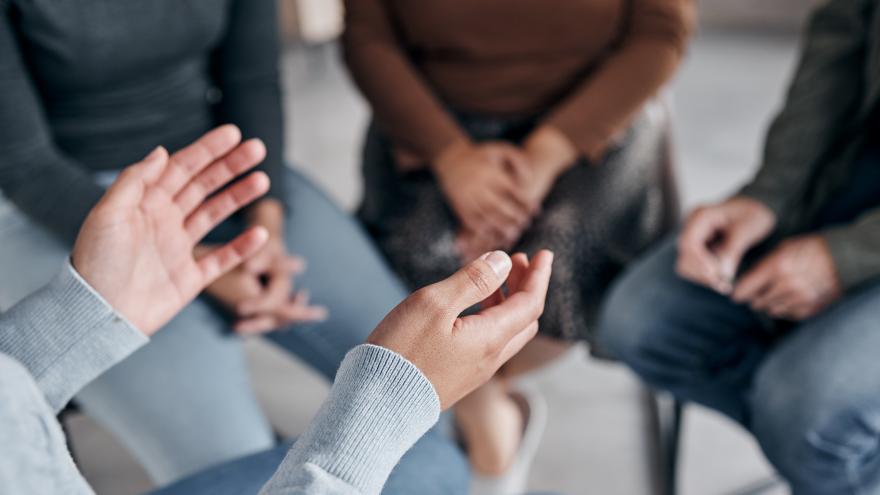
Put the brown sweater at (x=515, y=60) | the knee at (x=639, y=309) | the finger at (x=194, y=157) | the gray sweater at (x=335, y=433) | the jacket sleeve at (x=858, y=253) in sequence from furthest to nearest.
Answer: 1. the brown sweater at (x=515, y=60)
2. the knee at (x=639, y=309)
3. the jacket sleeve at (x=858, y=253)
4. the finger at (x=194, y=157)
5. the gray sweater at (x=335, y=433)

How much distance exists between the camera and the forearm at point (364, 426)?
1.49 feet

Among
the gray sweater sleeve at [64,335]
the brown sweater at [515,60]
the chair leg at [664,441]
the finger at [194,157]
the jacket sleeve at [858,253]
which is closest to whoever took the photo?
the gray sweater sleeve at [64,335]

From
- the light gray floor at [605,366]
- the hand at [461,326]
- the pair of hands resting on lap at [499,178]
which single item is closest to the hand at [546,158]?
the pair of hands resting on lap at [499,178]

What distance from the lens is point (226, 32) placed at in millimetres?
979

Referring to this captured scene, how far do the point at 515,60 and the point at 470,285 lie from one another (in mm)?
600

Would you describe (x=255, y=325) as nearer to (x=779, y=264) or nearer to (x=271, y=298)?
(x=271, y=298)

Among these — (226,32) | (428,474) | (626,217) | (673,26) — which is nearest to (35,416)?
(428,474)

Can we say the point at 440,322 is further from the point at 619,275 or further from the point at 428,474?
the point at 619,275

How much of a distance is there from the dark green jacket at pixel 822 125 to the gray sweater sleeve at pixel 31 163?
0.71m

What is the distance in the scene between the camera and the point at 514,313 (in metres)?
0.50

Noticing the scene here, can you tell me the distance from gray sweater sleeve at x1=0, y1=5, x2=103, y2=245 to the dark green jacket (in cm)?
71

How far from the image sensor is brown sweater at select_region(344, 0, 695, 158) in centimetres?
100

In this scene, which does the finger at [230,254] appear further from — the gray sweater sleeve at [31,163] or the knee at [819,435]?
the knee at [819,435]

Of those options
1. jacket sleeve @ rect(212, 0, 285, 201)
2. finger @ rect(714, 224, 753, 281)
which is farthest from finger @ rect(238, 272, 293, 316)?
finger @ rect(714, 224, 753, 281)
